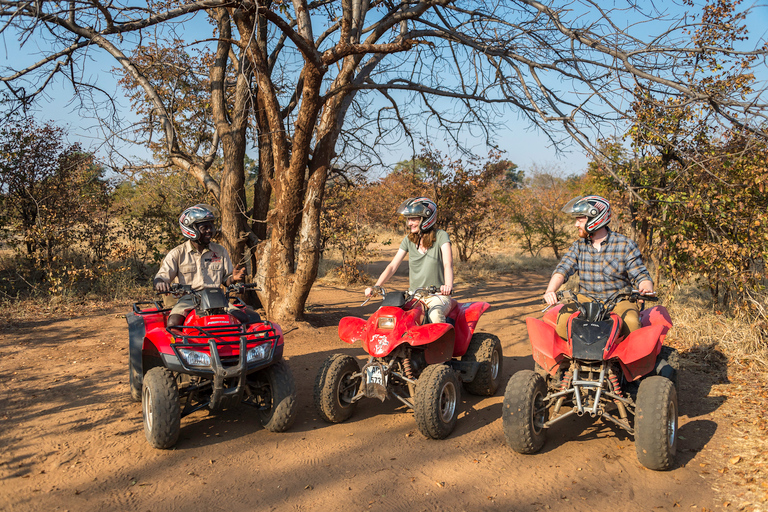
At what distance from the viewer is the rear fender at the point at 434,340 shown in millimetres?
4531

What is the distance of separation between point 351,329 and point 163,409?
1689 millimetres

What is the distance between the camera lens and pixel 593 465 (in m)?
4.05

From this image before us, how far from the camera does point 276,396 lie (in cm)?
450

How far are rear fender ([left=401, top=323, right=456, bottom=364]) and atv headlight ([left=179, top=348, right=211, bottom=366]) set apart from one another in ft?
5.14

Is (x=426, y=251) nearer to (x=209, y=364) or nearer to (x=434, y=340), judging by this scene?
(x=434, y=340)

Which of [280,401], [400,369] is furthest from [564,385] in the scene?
[280,401]

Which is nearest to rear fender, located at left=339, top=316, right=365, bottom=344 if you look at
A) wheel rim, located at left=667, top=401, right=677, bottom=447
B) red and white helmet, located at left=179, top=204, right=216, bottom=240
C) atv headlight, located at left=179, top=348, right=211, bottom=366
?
atv headlight, located at left=179, top=348, right=211, bottom=366

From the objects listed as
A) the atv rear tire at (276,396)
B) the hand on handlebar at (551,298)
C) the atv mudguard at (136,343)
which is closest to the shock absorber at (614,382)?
the hand on handlebar at (551,298)

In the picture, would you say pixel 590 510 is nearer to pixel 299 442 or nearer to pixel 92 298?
pixel 299 442

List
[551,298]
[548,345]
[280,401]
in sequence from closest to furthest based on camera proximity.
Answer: [548,345], [551,298], [280,401]

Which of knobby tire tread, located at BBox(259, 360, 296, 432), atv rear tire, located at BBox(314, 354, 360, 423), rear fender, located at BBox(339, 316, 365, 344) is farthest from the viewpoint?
rear fender, located at BBox(339, 316, 365, 344)

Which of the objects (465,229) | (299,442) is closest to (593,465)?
(299,442)

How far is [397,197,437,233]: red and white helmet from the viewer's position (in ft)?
17.0

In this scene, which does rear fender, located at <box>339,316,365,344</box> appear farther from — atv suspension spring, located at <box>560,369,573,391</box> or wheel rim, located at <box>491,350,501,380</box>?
atv suspension spring, located at <box>560,369,573,391</box>
